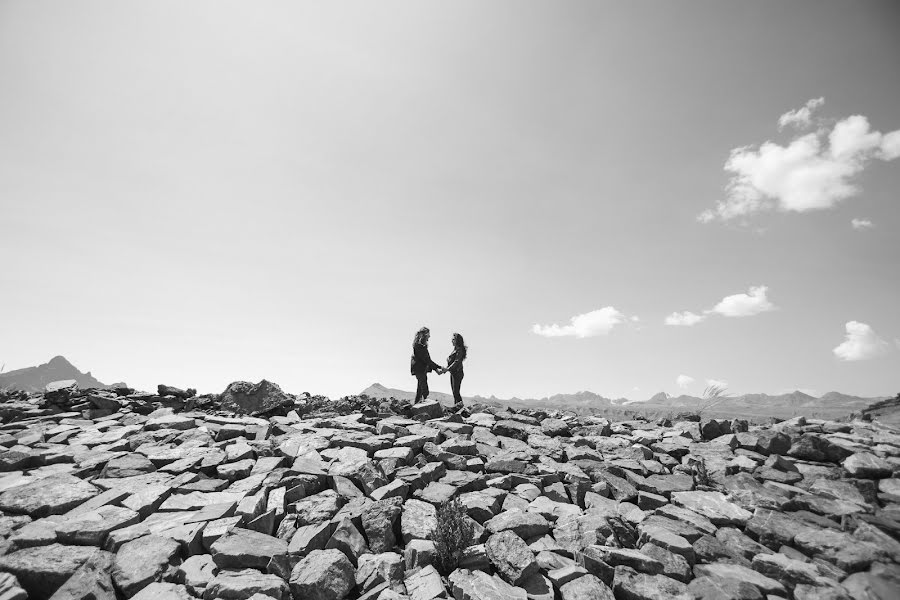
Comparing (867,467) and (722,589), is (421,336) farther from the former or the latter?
(867,467)

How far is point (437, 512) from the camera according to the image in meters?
5.58

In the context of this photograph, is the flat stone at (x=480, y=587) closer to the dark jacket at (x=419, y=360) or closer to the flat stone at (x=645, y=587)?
the flat stone at (x=645, y=587)

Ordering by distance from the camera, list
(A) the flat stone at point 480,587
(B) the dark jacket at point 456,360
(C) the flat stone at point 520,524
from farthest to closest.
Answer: (B) the dark jacket at point 456,360 < (C) the flat stone at point 520,524 < (A) the flat stone at point 480,587

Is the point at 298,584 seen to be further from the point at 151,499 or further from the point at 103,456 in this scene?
the point at 103,456

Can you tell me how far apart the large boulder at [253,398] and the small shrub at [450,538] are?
856cm

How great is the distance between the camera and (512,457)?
26.1 feet

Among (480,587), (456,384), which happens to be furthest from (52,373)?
(480,587)

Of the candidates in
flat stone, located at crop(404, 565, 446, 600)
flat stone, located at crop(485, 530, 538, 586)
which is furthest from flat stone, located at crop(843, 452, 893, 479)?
flat stone, located at crop(404, 565, 446, 600)

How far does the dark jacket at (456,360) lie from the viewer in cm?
1541

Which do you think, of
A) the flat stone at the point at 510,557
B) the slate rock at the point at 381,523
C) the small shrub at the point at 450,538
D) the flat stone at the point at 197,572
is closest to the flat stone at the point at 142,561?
the flat stone at the point at 197,572

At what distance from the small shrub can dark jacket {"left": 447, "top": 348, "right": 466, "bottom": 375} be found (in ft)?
32.2

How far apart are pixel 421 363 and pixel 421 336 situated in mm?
1126

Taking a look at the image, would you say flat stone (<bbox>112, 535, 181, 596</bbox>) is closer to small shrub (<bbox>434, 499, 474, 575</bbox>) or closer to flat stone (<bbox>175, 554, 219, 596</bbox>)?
flat stone (<bbox>175, 554, 219, 596</bbox>)

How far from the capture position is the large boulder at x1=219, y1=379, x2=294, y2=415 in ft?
39.0
